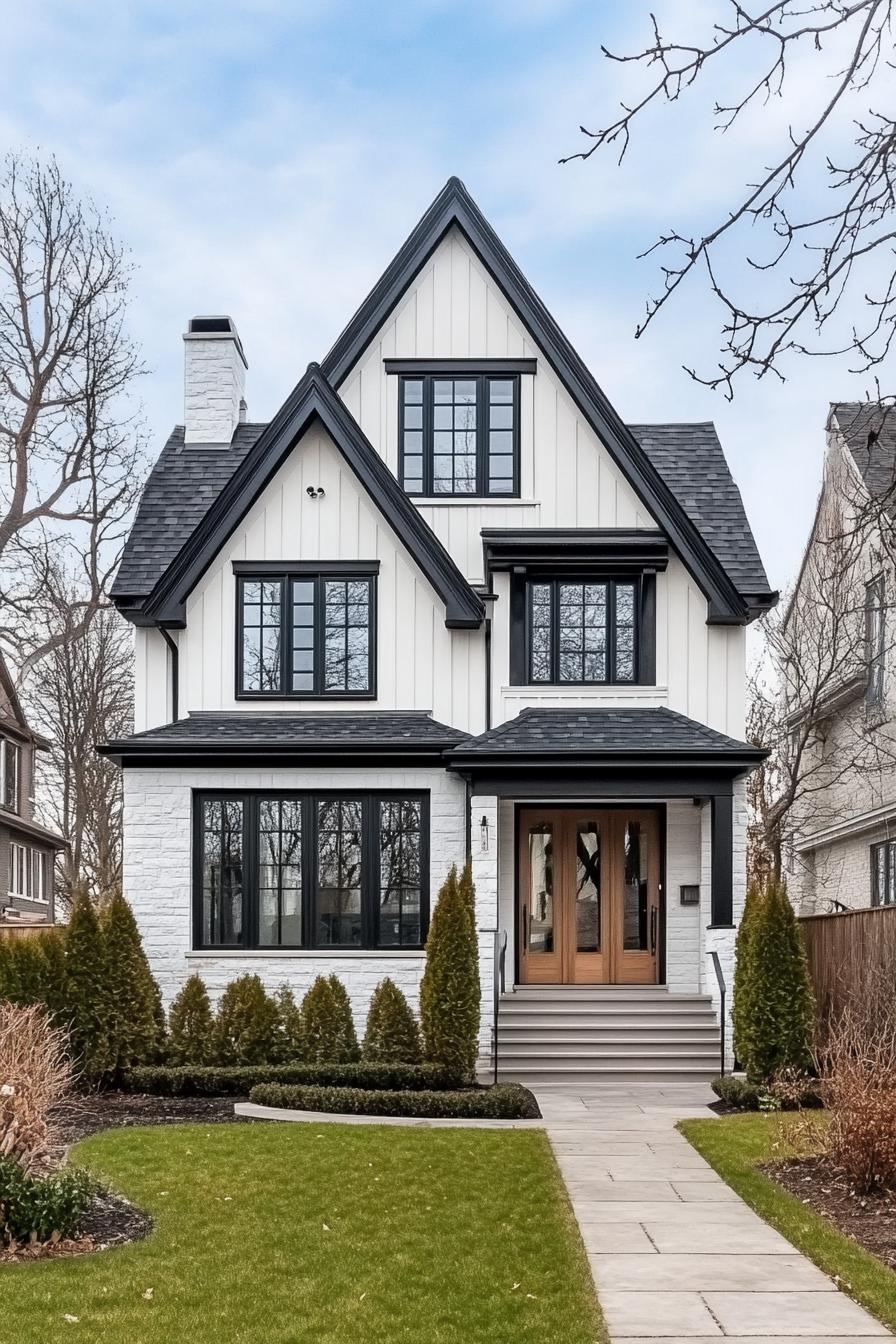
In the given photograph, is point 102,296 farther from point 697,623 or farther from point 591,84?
point 591,84

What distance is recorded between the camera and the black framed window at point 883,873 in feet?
69.3

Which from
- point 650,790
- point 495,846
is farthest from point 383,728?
point 650,790

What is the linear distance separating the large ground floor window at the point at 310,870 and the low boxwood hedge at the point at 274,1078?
2.55m

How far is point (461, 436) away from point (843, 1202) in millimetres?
11459

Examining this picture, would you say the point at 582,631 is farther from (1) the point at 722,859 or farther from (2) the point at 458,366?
(2) the point at 458,366

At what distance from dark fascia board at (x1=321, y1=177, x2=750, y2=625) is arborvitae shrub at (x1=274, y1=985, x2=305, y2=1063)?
677 cm

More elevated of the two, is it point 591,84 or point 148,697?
point 591,84

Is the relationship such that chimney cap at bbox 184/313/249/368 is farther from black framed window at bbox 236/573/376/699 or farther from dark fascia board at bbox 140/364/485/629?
black framed window at bbox 236/573/376/699

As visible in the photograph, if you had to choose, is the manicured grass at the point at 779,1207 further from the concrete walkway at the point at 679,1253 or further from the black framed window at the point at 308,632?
the black framed window at the point at 308,632

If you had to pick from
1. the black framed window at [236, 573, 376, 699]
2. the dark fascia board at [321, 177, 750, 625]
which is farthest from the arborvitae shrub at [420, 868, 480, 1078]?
the dark fascia board at [321, 177, 750, 625]

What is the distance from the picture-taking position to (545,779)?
1653 centimetres

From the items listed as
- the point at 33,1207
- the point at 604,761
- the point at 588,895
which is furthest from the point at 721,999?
the point at 33,1207

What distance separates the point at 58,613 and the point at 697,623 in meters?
12.8

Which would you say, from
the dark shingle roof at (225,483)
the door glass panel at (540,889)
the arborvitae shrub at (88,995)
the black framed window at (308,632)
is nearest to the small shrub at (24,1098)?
the arborvitae shrub at (88,995)
